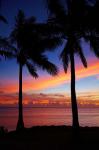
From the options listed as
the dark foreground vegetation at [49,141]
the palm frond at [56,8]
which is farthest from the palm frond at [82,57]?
the dark foreground vegetation at [49,141]

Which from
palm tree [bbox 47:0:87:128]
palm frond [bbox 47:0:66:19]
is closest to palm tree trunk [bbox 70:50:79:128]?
palm tree [bbox 47:0:87:128]

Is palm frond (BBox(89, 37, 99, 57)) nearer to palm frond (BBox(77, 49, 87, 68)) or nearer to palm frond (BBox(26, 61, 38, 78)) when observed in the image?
palm frond (BBox(77, 49, 87, 68))

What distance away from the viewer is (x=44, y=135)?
75.2 feet

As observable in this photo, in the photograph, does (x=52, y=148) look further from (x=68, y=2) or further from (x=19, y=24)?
(x=19, y=24)

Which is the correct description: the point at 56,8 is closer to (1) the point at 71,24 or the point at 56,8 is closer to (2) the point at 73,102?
(1) the point at 71,24

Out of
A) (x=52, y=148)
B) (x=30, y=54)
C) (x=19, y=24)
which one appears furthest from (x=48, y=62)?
(x=52, y=148)

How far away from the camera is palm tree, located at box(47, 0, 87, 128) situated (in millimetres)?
19875

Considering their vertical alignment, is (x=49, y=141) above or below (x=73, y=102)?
below

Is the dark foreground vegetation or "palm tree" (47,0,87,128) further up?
"palm tree" (47,0,87,128)

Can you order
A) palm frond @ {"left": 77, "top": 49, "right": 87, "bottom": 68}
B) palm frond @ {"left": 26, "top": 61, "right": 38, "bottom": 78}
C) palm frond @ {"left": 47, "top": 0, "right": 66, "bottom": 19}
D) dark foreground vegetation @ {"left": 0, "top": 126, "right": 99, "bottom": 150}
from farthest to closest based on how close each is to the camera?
palm frond @ {"left": 26, "top": 61, "right": 38, "bottom": 78}, palm frond @ {"left": 77, "top": 49, "right": 87, "bottom": 68}, palm frond @ {"left": 47, "top": 0, "right": 66, "bottom": 19}, dark foreground vegetation @ {"left": 0, "top": 126, "right": 99, "bottom": 150}

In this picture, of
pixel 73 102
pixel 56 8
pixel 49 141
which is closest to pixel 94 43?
pixel 56 8

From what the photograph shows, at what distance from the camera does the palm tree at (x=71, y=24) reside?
1988 centimetres

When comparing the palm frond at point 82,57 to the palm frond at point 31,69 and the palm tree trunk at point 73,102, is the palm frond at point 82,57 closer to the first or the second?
the palm tree trunk at point 73,102

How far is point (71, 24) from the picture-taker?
20188mm
